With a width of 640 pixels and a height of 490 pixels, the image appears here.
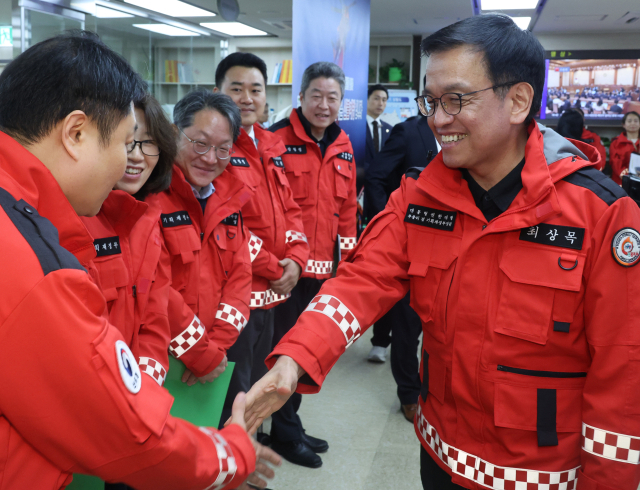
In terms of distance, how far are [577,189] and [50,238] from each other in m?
1.03

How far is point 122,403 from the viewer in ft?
2.63

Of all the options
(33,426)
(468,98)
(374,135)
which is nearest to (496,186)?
(468,98)

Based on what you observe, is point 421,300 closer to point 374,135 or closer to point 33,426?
point 33,426

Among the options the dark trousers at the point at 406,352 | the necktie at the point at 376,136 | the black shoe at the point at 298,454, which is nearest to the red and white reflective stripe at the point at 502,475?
the black shoe at the point at 298,454

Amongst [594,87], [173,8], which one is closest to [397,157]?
[173,8]

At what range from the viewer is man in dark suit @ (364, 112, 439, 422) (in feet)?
10.3

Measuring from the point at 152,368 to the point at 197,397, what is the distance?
0.90ft

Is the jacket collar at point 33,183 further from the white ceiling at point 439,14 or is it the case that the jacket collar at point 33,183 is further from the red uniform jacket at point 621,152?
the red uniform jacket at point 621,152

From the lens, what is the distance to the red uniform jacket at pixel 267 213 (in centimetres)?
241

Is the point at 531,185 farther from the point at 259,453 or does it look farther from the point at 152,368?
the point at 152,368

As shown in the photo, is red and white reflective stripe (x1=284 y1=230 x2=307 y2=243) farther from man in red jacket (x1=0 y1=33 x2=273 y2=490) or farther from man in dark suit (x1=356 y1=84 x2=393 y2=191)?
man in dark suit (x1=356 y1=84 x2=393 y2=191)

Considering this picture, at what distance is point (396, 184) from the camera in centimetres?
344

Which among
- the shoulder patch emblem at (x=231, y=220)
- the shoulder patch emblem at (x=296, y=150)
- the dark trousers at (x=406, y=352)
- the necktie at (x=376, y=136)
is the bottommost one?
the dark trousers at (x=406, y=352)

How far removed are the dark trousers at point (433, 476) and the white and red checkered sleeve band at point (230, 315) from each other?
2.90 ft
